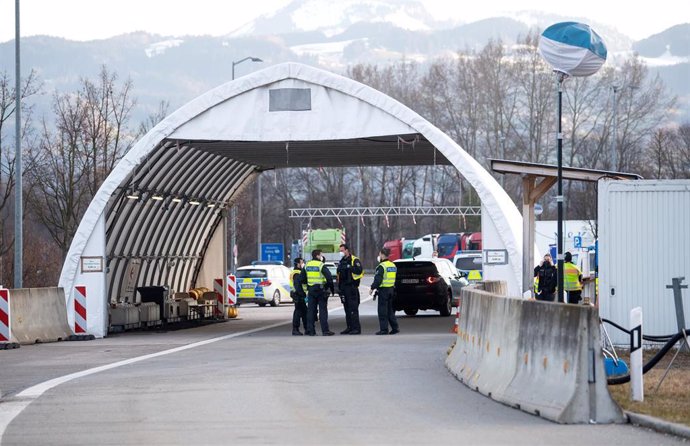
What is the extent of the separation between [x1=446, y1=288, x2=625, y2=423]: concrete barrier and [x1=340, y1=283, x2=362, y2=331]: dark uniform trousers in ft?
35.0

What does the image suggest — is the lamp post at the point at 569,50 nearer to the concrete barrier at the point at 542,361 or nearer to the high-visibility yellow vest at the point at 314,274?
the concrete barrier at the point at 542,361

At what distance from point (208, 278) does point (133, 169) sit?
12.4 metres

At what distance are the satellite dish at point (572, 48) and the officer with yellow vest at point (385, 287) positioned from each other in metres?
6.97

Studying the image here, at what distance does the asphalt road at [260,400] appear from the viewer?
11.8 metres

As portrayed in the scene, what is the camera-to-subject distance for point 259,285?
164ft

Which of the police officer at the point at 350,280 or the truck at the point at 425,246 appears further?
the truck at the point at 425,246

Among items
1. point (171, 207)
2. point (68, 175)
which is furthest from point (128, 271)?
point (68, 175)

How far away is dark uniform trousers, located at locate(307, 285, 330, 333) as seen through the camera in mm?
27656

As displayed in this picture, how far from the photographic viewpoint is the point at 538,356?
44.7 feet

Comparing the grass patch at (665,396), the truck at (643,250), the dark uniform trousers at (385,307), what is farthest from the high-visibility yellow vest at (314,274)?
the grass patch at (665,396)

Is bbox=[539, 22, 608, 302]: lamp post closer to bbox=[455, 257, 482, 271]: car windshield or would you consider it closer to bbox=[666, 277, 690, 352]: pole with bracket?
bbox=[666, 277, 690, 352]: pole with bracket

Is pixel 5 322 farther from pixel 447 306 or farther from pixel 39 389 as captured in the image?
pixel 447 306

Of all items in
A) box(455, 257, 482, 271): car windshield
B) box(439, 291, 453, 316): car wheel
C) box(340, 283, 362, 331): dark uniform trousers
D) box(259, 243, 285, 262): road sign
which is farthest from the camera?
box(259, 243, 285, 262): road sign

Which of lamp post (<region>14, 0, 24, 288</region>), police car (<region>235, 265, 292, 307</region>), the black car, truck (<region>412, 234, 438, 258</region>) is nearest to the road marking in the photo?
lamp post (<region>14, 0, 24, 288</region>)
